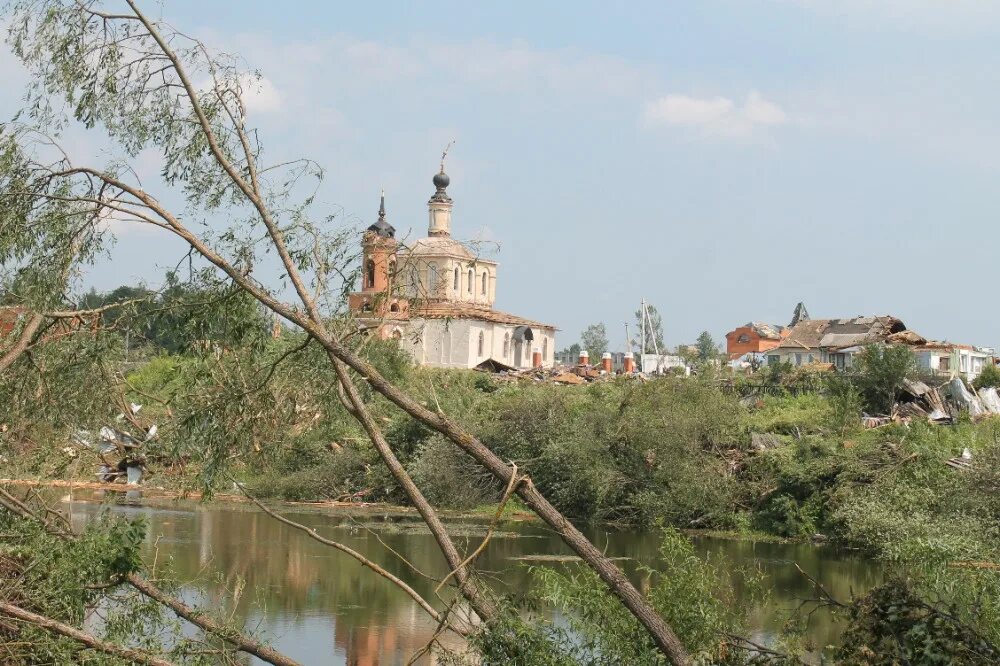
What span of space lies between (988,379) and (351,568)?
71.4 ft

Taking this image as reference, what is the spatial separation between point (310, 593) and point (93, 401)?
818cm

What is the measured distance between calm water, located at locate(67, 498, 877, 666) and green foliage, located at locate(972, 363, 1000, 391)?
1449 cm

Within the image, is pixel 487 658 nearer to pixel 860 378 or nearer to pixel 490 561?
pixel 490 561

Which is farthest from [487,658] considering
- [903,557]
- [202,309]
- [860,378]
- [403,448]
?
[860,378]

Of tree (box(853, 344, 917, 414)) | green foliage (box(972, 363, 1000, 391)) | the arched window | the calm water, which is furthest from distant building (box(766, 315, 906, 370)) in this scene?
the arched window

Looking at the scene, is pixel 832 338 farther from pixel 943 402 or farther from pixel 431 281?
pixel 431 281

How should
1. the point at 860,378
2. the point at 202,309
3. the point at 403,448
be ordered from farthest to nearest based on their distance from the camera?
the point at 860,378 < the point at 403,448 < the point at 202,309

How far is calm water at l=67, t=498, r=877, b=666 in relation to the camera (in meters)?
15.4

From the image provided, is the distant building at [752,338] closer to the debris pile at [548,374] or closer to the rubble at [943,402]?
the debris pile at [548,374]

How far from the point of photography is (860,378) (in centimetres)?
3478

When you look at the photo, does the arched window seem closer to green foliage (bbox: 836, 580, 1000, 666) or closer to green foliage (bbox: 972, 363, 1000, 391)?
green foliage (bbox: 836, 580, 1000, 666)

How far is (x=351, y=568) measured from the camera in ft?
67.4

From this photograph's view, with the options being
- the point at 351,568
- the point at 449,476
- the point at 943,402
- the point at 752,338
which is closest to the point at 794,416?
the point at 943,402

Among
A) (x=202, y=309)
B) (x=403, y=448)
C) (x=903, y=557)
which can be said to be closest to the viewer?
(x=202, y=309)
